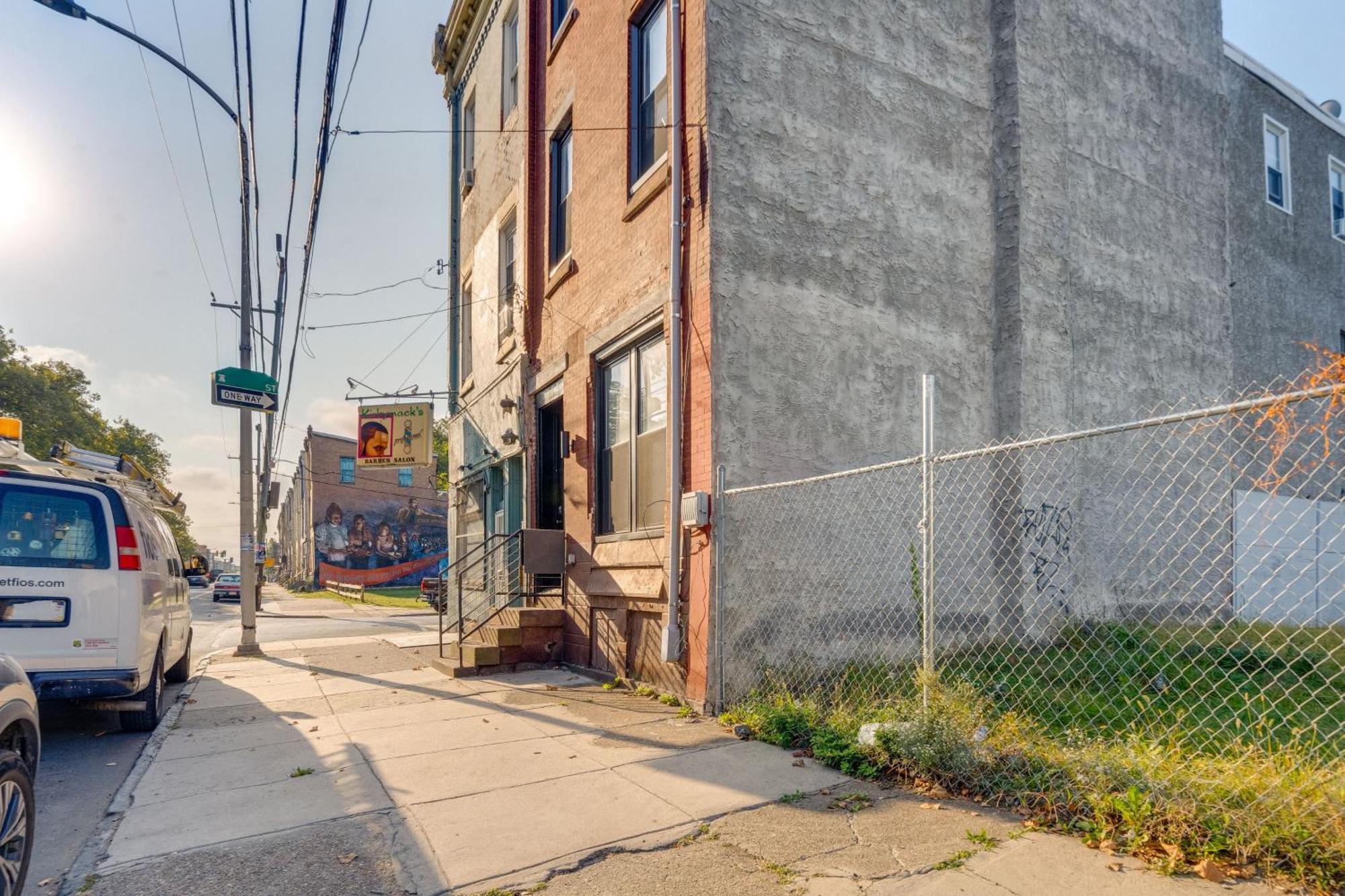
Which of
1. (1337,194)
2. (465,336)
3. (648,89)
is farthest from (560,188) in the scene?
(1337,194)

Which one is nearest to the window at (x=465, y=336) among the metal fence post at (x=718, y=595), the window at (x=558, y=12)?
the window at (x=558, y=12)

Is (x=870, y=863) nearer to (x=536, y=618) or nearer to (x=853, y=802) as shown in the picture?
(x=853, y=802)

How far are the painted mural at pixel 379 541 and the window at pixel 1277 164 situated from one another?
47.3 m

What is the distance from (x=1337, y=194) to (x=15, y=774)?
20.1m

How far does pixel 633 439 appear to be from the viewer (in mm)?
8938

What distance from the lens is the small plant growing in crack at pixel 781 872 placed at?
3.67m

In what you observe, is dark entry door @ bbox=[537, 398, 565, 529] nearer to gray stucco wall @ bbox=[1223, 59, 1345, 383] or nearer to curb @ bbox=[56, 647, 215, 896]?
curb @ bbox=[56, 647, 215, 896]

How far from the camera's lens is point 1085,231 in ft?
33.2

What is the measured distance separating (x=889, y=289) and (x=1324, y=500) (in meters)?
9.89

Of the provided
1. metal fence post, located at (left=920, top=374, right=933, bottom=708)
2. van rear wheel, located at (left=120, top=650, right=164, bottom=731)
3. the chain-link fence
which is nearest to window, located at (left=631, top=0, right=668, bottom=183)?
the chain-link fence

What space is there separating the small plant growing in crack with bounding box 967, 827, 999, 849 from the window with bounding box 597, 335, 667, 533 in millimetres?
4399

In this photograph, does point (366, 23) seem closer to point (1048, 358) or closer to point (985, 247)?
point (985, 247)

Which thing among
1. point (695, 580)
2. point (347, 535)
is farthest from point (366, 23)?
Result: point (347, 535)

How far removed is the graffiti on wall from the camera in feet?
30.0
